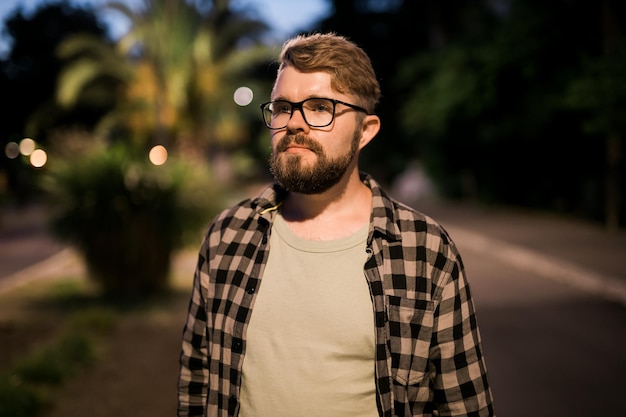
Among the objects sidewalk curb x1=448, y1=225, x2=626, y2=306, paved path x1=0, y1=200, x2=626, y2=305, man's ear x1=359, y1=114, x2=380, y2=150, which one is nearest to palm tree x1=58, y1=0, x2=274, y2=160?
paved path x1=0, y1=200, x2=626, y2=305

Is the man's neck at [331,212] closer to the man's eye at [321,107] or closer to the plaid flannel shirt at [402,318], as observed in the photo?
the plaid flannel shirt at [402,318]

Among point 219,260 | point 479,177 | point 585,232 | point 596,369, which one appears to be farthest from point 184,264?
point 479,177

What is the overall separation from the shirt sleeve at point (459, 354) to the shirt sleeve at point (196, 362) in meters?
0.85

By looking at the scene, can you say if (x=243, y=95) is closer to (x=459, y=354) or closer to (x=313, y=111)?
(x=313, y=111)

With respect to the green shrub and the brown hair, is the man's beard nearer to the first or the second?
the brown hair

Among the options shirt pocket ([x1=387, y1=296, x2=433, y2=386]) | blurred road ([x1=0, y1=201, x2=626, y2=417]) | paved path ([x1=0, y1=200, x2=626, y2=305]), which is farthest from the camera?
paved path ([x1=0, y1=200, x2=626, y2=305])

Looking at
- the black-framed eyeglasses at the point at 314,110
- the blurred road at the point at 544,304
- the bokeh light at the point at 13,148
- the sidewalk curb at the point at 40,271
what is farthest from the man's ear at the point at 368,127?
the sidewalk curb at the point at 40,271

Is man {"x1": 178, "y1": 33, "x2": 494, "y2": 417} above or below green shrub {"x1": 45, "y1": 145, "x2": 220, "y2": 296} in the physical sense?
above

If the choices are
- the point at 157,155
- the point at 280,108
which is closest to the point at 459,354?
the point at 280,108

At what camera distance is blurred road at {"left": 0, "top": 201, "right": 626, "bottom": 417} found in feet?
17.4

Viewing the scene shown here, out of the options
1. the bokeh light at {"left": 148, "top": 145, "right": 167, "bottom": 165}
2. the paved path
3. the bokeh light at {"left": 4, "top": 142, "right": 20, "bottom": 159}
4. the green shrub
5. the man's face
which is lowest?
the paved path

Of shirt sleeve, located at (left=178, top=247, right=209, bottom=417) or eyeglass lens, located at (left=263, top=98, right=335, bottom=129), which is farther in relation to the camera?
shirt sleeve, located at (left=178, top=247, right=209, bottom=417)

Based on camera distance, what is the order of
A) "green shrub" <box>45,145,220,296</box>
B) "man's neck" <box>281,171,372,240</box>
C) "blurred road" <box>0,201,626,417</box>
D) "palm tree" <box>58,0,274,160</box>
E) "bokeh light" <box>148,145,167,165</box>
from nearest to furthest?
"man's neck" <box>281,171,372,240</box>
"bokeh light" <box>148,145,167,165</box>
"blurred road" <box>0,201,626,417</box>
"green shrub" <box>45,145,220,296</box>
"palm tree" <box>58,0,274,160</box>

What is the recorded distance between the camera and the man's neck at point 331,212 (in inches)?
92.7
